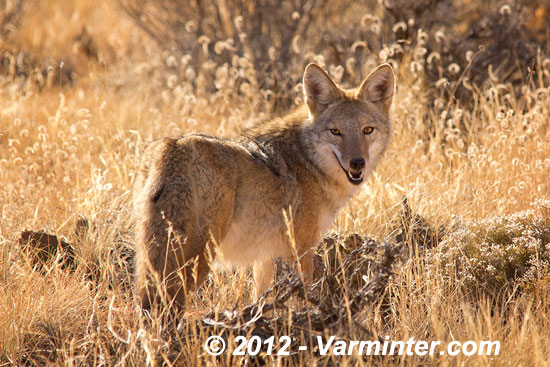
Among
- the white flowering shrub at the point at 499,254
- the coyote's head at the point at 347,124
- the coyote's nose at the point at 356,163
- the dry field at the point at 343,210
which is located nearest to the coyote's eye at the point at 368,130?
the coyote's head at the point at 347,124

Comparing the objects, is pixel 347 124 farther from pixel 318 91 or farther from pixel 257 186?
pixel 257 186

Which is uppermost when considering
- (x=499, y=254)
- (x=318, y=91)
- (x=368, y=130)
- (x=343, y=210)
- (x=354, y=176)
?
(x=318, y=91)

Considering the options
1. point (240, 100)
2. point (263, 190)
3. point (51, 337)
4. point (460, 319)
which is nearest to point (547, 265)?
point (460, 319)

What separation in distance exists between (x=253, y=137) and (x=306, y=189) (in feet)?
2.01

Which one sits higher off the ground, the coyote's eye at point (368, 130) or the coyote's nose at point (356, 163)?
the coyote's eye at point (368, 130)

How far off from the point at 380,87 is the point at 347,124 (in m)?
0.63

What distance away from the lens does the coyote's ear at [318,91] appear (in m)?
4.78

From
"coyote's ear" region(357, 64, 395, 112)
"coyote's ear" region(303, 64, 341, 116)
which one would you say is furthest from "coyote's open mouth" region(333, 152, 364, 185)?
"coyote's ear" region(357, 64, 395, 112)

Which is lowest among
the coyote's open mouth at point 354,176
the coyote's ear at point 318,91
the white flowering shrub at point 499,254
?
the white flowering shrub at point 499,254

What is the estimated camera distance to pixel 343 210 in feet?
18.9

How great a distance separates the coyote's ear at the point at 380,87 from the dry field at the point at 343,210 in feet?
3.07

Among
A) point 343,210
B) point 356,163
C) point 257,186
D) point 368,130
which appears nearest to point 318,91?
point 368,130

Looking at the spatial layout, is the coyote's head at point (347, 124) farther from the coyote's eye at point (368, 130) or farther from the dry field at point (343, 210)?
the dry field at point (343, 210)

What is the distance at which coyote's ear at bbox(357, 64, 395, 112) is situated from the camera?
16.0ft
